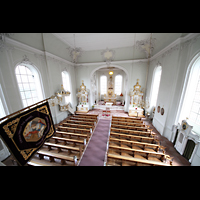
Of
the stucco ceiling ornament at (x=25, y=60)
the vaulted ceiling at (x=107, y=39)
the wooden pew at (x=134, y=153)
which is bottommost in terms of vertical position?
the wooden pew at (x=134, y=153)

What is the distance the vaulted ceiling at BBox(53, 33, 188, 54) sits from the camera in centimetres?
608

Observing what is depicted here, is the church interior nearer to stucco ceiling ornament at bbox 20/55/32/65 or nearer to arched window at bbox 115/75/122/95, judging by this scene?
stucco ceiling ornament at bbox 20/55/32/65

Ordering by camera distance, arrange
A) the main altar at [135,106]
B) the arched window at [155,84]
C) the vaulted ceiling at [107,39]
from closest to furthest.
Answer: the vaulted ceiling at [107,39], the arched window at [155,84], the main altar at [135,106]

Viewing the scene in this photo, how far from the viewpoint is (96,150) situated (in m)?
4.02

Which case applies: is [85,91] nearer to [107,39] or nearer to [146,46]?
[107,39]

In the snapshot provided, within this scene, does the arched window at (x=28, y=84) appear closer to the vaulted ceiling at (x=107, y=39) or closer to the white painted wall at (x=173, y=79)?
the vaulted ceiling at (x=107, y=39)

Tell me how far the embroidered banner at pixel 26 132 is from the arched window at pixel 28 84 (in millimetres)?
2035

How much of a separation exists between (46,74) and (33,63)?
954 mm

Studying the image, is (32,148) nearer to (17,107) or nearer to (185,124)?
(17,107)

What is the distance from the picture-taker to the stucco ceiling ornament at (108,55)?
324 inches

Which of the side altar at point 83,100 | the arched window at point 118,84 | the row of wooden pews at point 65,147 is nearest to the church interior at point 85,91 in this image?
the row of wooden pews at point 65,147

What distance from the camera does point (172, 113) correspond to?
4633 millimetres

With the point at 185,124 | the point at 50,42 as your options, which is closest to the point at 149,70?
the point at 185,124

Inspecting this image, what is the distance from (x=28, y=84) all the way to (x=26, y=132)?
336cm
